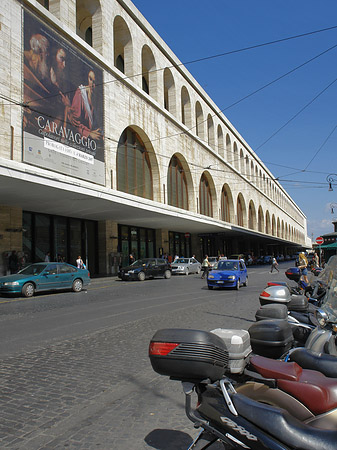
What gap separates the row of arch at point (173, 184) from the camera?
29031 millimetres

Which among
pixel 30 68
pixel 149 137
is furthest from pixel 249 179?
pixel 30 68

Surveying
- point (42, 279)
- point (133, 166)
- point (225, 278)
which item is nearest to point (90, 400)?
point (42, 279)

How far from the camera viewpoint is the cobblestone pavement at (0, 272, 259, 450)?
3.11 m

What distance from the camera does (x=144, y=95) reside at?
29.8 metres

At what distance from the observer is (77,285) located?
56.5 ft

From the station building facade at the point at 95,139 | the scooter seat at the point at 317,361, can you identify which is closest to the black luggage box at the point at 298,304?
the scooter seat at the point at 317,361

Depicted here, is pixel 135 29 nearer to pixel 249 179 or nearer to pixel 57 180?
pixel 57 180

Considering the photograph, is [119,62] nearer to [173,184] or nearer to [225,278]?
[173,184]

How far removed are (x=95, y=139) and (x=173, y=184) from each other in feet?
44.8

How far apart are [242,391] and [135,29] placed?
3265 cm

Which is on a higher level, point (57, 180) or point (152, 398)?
point (57, 180)

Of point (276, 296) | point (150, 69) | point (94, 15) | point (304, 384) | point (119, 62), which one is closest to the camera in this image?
point (304, 384)

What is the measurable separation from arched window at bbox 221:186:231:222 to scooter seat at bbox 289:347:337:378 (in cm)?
4776

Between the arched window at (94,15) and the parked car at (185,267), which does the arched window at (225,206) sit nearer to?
the parked car at (185,267)
